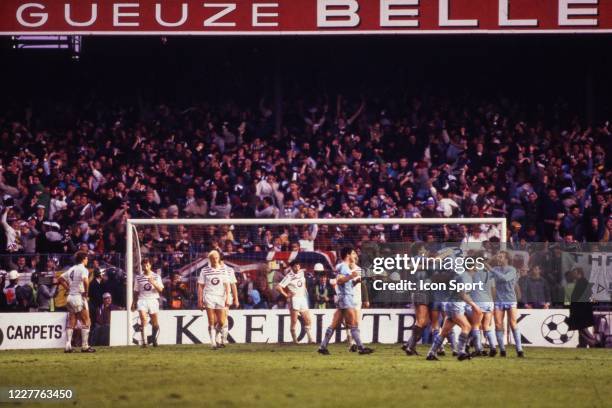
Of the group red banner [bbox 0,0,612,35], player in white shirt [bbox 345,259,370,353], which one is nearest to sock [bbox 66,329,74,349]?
player in white shirt [bbox 345,259,370,353]

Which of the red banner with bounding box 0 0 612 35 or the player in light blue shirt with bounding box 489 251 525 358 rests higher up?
the red banner with bounding box 0 0 612 35

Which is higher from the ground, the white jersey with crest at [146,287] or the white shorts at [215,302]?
the white jersey with crest at [146,287]

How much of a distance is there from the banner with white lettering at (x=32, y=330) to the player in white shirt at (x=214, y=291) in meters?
3.31

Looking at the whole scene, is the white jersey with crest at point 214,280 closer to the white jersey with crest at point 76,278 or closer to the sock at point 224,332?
the sock at point 224,332

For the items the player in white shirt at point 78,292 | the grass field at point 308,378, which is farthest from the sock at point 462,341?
the player in white shirt at point 78,292

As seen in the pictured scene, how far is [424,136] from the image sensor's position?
28.7 metres

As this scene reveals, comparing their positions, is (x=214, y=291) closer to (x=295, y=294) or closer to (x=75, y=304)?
(x=295, y=294)

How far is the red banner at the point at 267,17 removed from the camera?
1064 inches

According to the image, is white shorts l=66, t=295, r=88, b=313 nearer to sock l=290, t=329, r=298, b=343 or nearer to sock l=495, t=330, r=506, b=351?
sock l=290, t=329, r=298, b=343

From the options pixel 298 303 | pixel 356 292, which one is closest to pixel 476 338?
pixel 356 292

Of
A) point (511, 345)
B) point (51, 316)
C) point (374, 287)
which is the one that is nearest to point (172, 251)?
point (51, 316)

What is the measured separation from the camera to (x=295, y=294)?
22281mm

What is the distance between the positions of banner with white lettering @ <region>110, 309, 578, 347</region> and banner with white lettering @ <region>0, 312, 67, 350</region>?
43.5 inches

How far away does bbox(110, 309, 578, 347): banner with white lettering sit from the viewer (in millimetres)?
22766
